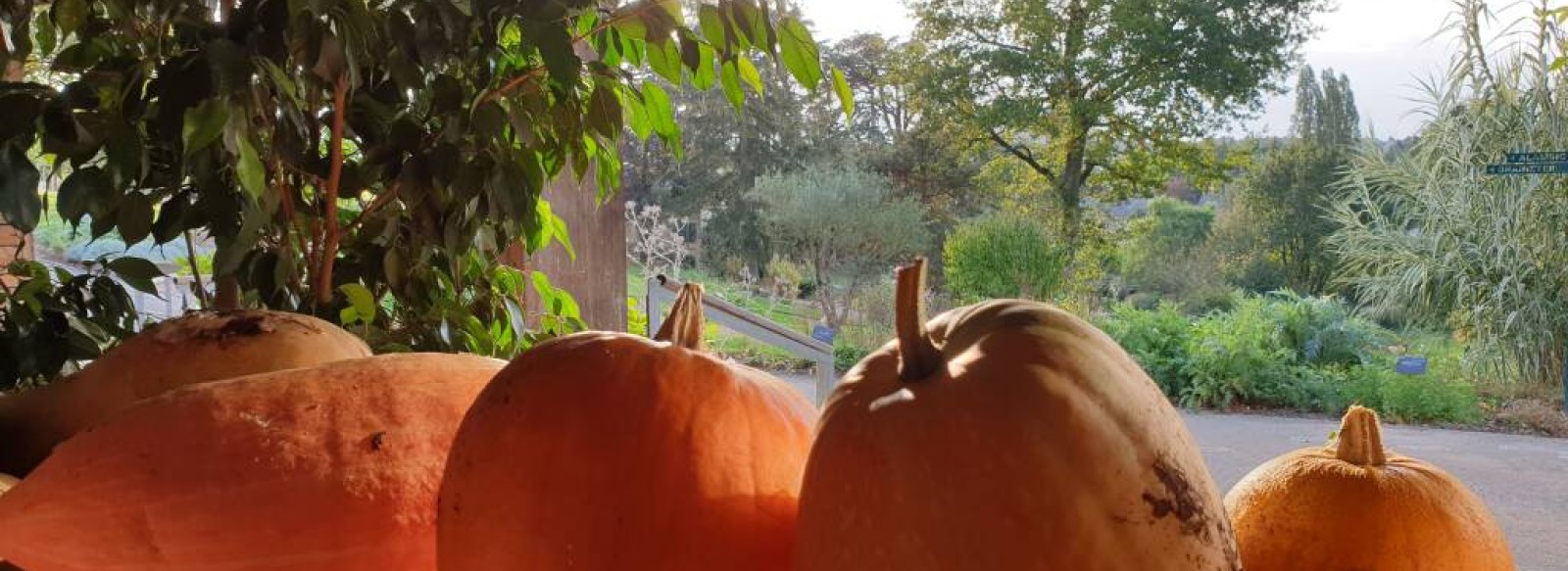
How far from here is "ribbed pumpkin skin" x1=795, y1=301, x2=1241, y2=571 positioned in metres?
0.27

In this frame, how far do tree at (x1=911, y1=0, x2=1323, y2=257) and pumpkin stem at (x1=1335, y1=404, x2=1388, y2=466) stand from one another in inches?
228

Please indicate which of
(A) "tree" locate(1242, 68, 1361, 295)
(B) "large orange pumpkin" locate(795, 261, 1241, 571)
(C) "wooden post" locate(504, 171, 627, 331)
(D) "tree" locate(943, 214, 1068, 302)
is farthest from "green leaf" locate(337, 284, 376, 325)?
(A) "tree" locate(1242, 68, 1361, 295)

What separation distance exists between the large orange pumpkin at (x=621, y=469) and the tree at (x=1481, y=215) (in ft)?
16.7

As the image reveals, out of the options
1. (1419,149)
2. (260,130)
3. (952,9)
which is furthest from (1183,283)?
(260,130)

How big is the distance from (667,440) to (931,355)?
89 millimetres

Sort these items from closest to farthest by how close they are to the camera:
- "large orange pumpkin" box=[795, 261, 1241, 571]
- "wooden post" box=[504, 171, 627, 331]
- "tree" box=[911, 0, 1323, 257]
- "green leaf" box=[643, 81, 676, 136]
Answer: "large orange pumpkin" box=[795, 261, 1241, 571], "green leaf" box=[643, 81, 676, 136], "wooden post" box=[504, 171, 627, 331], "tree" box=[911, 0, 1323, 257]

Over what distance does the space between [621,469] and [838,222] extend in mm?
6653

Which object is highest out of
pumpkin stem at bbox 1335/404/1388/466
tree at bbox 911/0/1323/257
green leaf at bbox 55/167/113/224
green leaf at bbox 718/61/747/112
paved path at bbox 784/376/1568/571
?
tree at bbox 911/0/1323/257

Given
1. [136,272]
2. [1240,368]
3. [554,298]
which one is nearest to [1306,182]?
[1240,368]

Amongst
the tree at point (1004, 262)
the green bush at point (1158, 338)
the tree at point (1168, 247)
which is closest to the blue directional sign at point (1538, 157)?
the green bush at point (1158, 338)

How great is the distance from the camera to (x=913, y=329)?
326 millimetres

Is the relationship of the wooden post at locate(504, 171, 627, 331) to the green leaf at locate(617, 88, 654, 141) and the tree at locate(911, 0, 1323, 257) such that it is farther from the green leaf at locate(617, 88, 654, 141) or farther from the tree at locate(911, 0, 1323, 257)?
the tree at locate(911, 0, 1323, 257)

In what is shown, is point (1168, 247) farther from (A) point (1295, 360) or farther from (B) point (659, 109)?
(B) point (659, 109)

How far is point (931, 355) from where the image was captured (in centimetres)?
32
